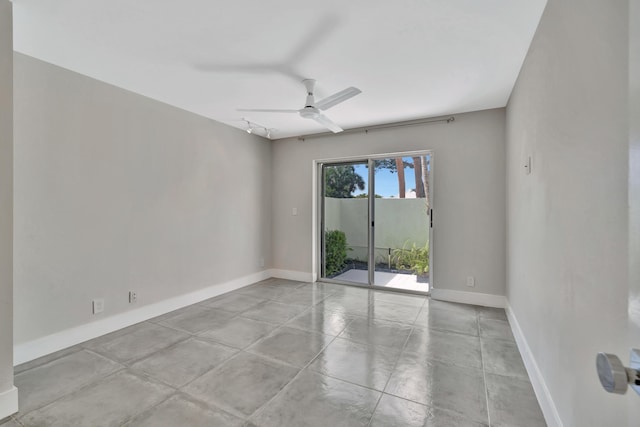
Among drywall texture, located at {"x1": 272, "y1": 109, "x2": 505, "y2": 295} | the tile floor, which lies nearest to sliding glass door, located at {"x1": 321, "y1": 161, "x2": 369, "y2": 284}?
drywall texture, located at {"x1": 272, "y1": 109, "x2": 505, "y2": 295}

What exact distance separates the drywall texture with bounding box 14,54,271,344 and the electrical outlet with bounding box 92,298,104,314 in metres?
0.06

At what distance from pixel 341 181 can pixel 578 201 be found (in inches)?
144

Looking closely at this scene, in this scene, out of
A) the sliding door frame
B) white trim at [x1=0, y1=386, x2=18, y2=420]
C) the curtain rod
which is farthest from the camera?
the sliding door frame

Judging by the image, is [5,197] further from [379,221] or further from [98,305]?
[379,221]

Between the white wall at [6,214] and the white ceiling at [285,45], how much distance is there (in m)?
0.29

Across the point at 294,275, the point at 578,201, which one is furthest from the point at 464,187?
the point at 294,275

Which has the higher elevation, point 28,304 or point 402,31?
point 402,31

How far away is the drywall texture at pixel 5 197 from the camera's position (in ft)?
5.63

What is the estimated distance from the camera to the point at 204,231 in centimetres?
393

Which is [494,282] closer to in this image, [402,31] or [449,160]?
[449,160]

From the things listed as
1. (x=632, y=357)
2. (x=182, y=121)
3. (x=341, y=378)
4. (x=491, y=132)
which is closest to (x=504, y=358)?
(x=341, y=378)

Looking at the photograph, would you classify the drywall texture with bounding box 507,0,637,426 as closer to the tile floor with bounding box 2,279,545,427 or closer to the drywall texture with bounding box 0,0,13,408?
the tile floor with bounding box 2,279,545,427

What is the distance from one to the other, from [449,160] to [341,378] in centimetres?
303

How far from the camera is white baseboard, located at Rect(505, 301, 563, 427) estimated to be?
62.1 inches
